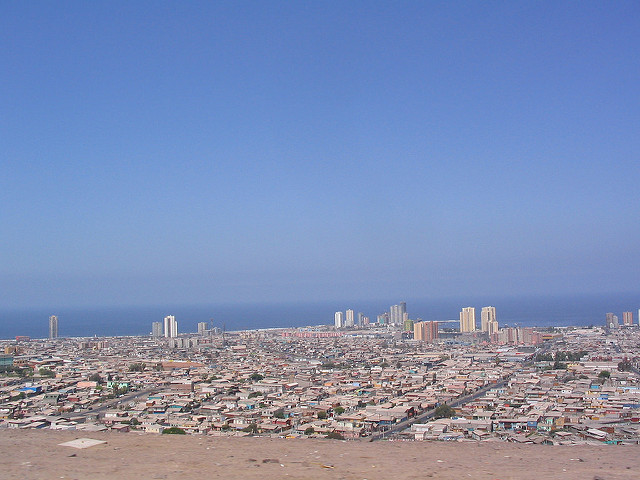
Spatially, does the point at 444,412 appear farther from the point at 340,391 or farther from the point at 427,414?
the point at 340,391

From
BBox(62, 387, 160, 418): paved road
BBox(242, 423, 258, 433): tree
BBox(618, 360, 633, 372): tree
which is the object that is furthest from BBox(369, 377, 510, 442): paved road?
BBox(62, 387, 160, 418): paved road

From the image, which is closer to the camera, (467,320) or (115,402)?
(115,402)

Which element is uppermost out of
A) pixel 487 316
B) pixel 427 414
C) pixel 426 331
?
pixel 487 316

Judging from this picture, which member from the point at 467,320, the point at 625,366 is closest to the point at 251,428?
the point at 625,366

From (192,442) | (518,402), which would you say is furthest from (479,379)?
(192,442)

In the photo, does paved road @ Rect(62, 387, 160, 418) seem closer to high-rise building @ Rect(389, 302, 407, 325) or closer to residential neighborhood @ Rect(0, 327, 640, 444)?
residential neighborhood @ Rect(0, 327, 640, 444)

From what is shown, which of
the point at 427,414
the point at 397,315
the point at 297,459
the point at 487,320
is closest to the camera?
the point at 297,459

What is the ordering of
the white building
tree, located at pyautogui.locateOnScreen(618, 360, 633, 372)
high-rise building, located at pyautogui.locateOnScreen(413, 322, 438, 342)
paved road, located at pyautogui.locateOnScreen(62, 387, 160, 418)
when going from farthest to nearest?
1. the white building
2. high-rise building, located at pyautogui.locateOnScreen(413, 322, 438, 342)
3. tree, located at pyautogui.locateOnScreen(618, 360, 633, 372)
4. paved road, located at pyautogui.locateOnScreen(62, 387, 160, 418)
